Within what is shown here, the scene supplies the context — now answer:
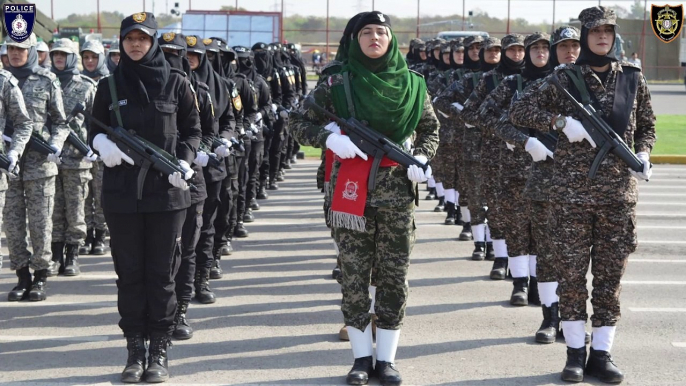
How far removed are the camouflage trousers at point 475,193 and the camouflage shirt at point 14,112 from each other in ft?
14.6

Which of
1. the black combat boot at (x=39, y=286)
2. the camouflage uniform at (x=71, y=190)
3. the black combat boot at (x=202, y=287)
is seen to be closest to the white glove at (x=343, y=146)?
the black combat boot at (x=202, y=287)

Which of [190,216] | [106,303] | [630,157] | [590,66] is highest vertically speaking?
[590,66]

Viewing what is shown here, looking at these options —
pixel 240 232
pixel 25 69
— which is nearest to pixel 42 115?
pixel 25 69

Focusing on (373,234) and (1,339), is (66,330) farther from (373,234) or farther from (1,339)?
(373,234)

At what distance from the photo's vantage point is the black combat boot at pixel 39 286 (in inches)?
337

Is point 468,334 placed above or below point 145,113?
below

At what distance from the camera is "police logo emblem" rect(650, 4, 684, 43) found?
109 ft

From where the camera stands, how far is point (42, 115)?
341 inches

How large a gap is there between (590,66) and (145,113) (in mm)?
2706

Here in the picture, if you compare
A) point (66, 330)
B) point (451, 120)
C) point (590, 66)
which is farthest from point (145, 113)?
point (451, 120)

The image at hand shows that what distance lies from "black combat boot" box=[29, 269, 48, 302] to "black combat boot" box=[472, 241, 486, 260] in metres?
4.37

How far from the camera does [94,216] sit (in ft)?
36.0

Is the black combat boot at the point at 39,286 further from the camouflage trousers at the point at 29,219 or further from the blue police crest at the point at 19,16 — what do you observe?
the blue police crest at the point at 19,16

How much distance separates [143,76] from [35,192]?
2.91m
